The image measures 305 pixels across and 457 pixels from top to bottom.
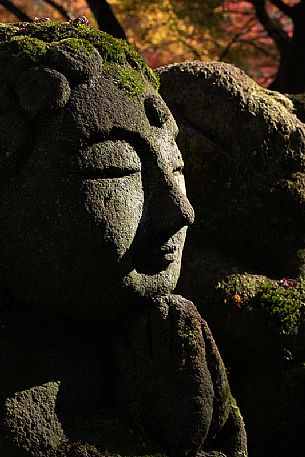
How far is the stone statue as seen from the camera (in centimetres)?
230

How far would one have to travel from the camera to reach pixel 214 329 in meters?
3.83

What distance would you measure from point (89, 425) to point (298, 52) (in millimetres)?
7041

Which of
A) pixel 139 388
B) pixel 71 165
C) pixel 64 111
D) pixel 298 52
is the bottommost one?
pixel 139 388

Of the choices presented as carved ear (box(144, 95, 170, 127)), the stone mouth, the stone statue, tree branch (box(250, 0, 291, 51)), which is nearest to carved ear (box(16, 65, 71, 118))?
the stone statue

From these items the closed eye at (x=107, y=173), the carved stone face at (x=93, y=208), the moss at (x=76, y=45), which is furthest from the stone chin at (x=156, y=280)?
the moss at (x=76, y=45)

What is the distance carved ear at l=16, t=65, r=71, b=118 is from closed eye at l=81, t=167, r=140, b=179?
25 centimetres

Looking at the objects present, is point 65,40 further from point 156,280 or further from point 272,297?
point 272,297

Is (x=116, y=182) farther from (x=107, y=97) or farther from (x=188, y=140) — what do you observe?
(x=188, y=140)

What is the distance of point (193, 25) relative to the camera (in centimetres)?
986

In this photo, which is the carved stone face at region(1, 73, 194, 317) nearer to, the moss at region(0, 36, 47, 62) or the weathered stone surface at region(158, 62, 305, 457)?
the moss at region(0, 36, 47, 62)

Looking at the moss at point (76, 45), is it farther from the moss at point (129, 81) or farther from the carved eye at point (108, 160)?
the carved eye at point (108, 160)

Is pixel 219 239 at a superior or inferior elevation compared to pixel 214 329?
superior

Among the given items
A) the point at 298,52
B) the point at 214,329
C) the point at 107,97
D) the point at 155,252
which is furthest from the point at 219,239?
the point at 298,52

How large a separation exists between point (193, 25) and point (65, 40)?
779 cm
